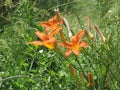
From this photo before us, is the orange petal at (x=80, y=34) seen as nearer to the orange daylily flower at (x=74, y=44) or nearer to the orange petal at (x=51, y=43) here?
the orange daylily flower at (x=74, y=44)

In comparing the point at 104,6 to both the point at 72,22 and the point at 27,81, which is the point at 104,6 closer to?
the point at 72,22

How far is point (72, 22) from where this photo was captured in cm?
462

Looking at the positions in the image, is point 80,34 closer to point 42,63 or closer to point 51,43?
point 51,43

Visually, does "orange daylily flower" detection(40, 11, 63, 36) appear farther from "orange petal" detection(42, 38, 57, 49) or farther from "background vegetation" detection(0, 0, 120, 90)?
"background vegetation" detection(0, 0, 120, 90)

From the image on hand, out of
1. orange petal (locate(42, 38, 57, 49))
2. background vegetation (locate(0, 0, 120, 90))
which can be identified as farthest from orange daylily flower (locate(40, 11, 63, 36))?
background vegetation (locate(0, 0, 120, 90))

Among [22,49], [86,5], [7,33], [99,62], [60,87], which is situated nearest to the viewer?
[99,62]

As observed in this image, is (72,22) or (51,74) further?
(72,22)

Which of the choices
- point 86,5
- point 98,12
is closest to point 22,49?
point 98,12

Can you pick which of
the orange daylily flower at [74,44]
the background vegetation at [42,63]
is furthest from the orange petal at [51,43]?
the background vegetation at [42,63]

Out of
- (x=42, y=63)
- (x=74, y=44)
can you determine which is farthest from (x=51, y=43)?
(x=42, y=63)

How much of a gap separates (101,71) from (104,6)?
2.64 m

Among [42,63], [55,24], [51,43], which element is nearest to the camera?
[51,43]

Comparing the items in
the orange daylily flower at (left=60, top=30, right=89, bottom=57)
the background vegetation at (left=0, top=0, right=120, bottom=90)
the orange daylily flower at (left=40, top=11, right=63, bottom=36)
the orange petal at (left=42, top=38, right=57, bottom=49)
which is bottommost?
the background vegetation at (left=0, top=0, right=120, bottom=90)

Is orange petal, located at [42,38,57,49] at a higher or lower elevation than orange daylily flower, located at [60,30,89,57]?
higher
